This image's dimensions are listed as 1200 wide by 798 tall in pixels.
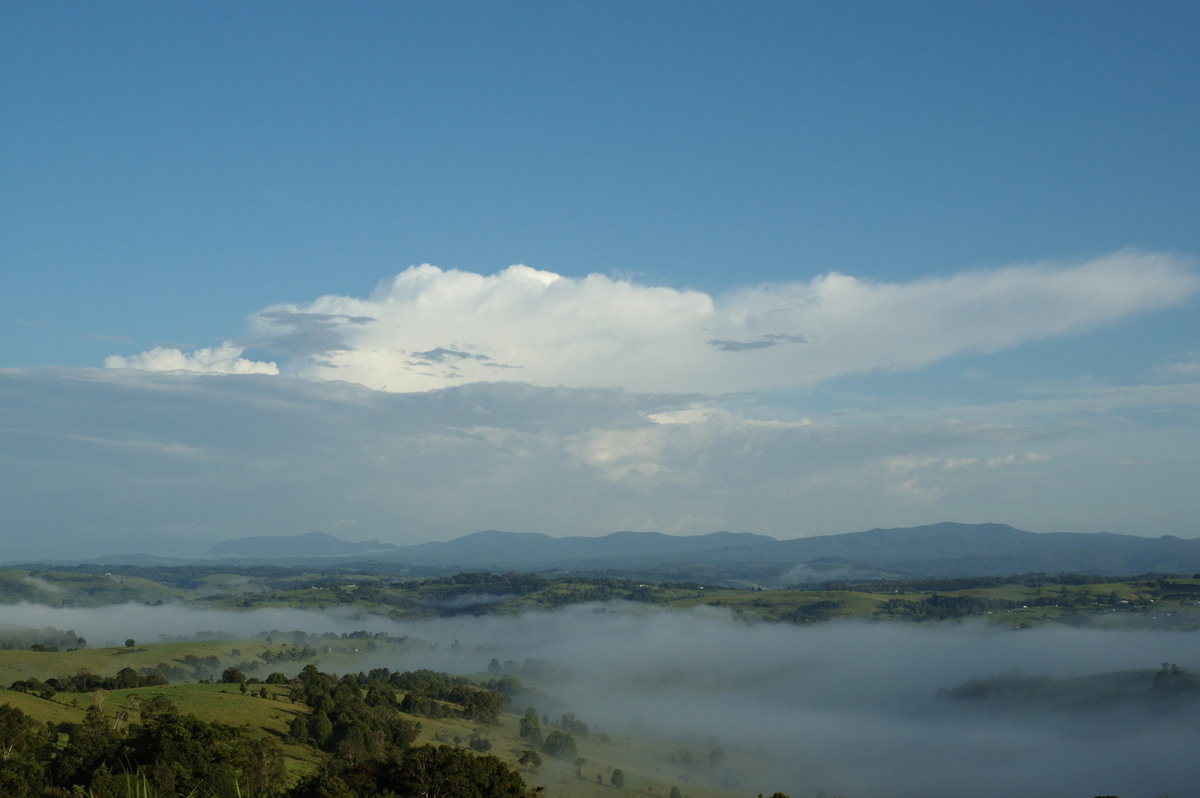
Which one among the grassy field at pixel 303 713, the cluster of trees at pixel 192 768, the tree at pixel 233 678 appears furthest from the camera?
the tree at pixel 233 678

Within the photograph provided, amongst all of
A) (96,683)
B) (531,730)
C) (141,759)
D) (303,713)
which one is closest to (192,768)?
(141,759)

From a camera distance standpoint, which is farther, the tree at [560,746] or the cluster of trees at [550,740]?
the cluster of trees at [550,740]

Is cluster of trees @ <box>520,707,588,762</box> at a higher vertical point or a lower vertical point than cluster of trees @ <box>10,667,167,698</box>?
lower

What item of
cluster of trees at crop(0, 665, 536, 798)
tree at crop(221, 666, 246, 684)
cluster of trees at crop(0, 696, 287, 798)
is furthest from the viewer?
tree at crop(221, 666, 246, 684)

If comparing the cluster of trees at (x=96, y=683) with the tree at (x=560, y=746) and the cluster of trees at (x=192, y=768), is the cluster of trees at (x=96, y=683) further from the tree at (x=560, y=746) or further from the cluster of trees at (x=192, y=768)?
the tree at (x=560, y=746)

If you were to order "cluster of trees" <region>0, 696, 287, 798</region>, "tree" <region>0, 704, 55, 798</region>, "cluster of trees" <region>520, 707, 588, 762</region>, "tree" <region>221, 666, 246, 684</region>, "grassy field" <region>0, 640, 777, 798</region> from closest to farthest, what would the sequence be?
"tree" <region>0, 704, 55, 798</region> < "cluster of trees" <region>0, 696, 287, 798</region> < "grassy field" <region>0, 640, 777, 798</region> < "tree" <region>221, 666, 246, 684</region> < "cluster of trees" <region>520, 707, 588, 762</region>

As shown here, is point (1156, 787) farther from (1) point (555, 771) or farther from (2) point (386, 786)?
(2) point (386, 786)

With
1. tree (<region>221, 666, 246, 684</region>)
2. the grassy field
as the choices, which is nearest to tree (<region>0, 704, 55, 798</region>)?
the grassy field

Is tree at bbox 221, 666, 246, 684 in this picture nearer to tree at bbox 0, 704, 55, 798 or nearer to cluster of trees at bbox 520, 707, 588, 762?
cluster of trees at bbox 520, 707, 588, 762

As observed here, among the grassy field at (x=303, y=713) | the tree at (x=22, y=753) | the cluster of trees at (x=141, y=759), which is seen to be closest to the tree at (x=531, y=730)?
the grassy field at (x=303, y=713)

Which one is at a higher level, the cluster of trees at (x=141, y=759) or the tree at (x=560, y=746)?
the cluster of trees at (x=141, y=759)

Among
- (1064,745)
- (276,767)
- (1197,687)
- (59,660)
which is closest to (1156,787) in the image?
(1064,745)

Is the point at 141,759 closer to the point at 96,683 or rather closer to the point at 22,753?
the point at 22,753

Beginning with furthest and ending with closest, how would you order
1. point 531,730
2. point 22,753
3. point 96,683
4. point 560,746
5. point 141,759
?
1. point 531,730
2. point 560,746
3. point 96,683
4. point 22,753
5. point 141,759
